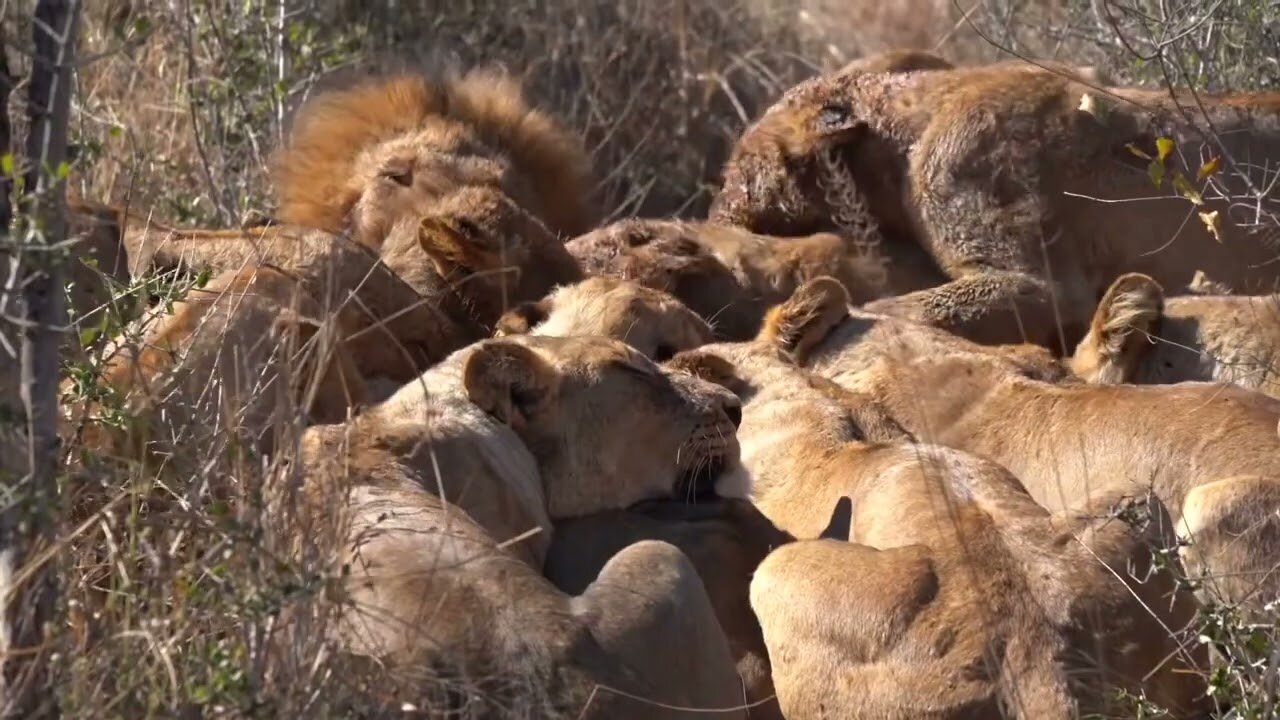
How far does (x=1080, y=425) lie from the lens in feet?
18.9

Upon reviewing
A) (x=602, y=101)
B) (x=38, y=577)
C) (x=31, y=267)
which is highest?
(x=31, y=267)

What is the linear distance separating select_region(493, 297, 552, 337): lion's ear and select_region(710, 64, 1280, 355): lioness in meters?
1.23

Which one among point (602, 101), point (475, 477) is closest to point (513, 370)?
point (475, 477)

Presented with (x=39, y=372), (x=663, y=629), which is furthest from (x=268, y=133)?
(x=39, y=372)

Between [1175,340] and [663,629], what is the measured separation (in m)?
2.46

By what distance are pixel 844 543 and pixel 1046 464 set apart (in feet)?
3.61

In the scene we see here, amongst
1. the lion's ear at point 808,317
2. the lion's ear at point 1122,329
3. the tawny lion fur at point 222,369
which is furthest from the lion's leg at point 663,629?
the lion's ear at point 1122,329

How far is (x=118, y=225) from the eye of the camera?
6578mm

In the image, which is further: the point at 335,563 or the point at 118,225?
the point at 118,225

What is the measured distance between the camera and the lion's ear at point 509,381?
5480 millimetres

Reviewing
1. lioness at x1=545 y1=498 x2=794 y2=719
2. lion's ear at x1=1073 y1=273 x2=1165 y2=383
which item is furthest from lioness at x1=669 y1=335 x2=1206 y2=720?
lion's ear at x1=1073 y1=273 x2=1165 y2=383

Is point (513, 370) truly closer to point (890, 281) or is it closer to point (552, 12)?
point (890, 281)

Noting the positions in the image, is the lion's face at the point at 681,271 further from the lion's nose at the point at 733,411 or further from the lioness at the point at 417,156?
the lion's nose at the point at 733,411

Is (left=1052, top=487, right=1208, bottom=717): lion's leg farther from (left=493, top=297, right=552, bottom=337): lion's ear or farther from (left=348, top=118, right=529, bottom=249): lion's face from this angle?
(left=348, top=118, right=529, bottom=249): lion's face
